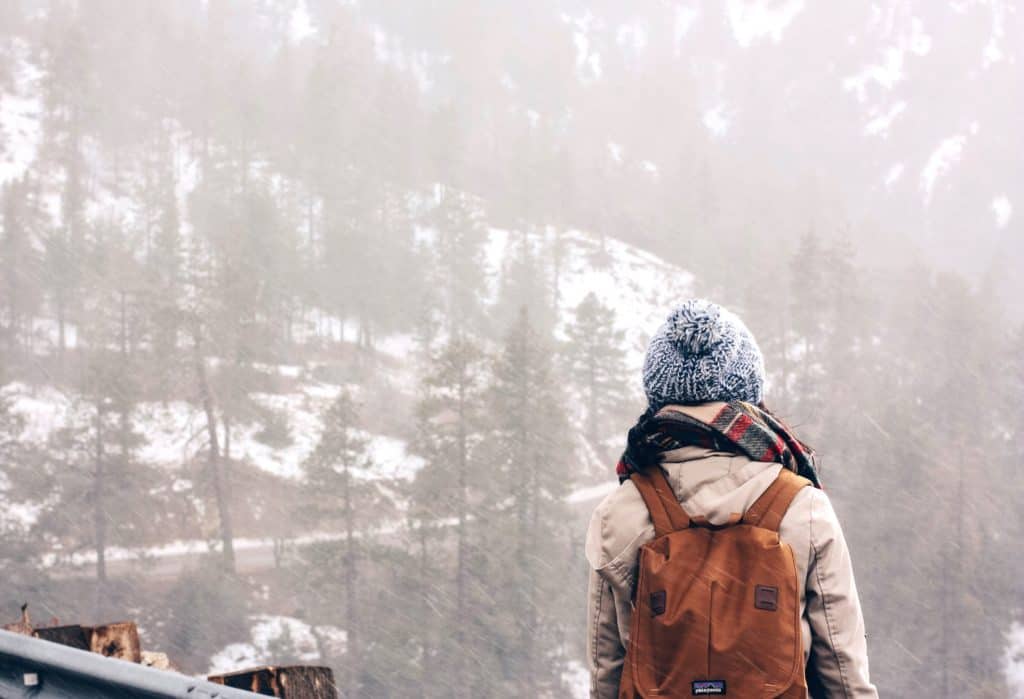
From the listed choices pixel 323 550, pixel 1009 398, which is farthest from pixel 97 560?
pixel 1009 398

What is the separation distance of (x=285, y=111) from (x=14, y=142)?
19.9 m

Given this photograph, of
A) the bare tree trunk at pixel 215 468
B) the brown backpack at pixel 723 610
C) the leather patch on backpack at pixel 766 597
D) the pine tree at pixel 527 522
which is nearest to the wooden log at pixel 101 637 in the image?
the brown backpack at pixel 723 610

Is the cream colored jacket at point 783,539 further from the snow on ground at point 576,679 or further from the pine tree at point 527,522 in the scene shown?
the snow on ground at point 576,679

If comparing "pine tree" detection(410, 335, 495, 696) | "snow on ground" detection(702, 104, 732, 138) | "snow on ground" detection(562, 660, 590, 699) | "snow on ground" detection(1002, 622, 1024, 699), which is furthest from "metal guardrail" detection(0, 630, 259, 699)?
"snow on ground" detection(702, 104, 732, 138)

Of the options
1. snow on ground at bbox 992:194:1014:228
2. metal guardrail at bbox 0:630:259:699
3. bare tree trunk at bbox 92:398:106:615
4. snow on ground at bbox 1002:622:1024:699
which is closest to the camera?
metal guardrail at bbox 0:630:259:699

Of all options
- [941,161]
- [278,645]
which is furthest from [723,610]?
[941,161]

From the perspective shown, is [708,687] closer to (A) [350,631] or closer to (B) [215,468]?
(A) [350,631]

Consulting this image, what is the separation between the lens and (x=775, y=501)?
2.07 m

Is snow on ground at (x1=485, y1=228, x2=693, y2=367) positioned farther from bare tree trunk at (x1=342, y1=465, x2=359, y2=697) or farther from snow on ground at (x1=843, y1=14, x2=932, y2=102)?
snow on ground at (x1=843, y1=14, x2=932, y2=102)

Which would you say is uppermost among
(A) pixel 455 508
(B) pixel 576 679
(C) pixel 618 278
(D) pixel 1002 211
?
(D) pixel 1002 211

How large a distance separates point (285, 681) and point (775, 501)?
1651mm

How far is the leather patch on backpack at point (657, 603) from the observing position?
205 cm

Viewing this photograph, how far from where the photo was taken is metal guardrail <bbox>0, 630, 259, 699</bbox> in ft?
7.36

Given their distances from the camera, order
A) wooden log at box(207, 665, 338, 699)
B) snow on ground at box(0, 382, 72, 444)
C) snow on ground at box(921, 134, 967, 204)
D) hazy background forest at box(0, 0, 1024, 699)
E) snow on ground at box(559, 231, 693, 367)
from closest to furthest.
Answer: wooden log at box(207, 665, 338, 699)
hazy background forest at box(0, 0, 1024, 699)
snow on ground at box(0, 382, 72, 444)
snow on ground at box(559, 231, 693, 367)
snow on ground at box(921, 134, 967, 204)
